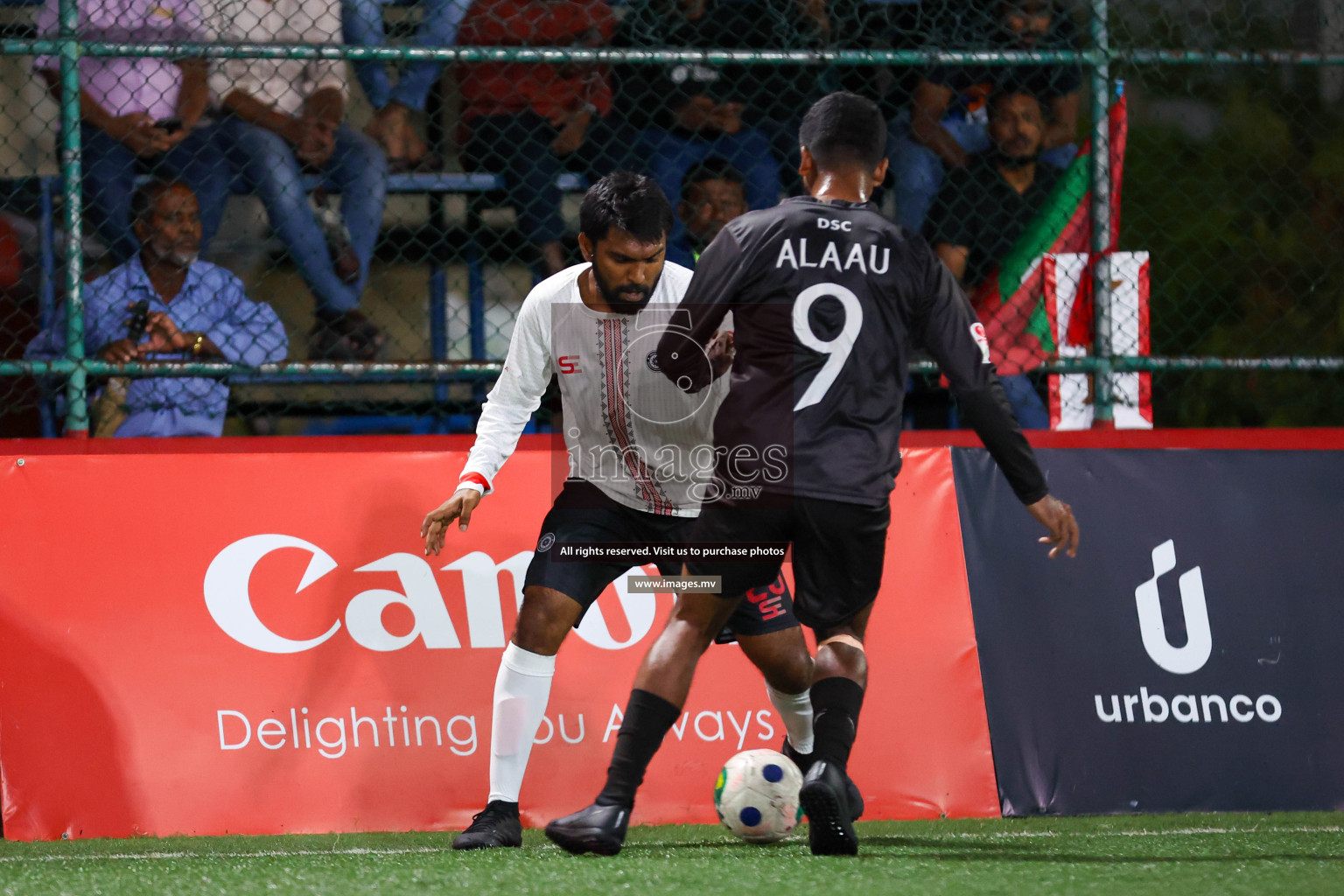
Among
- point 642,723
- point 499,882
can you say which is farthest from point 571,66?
point 499,882

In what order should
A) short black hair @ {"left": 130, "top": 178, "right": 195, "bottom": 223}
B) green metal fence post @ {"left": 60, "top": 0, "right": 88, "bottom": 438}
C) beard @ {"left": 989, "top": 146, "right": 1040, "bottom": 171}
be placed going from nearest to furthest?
green metal fence post @ {"left": 60, "top": 0, "right": 88, "bottom": 438}, short black hair @ {"left": 130, "top": 178, "right": 195, "bottom": 223}, beard @ {"left": 989, "top": 146, "right": 1040, "bottom": 171}

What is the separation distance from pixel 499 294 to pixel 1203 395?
11.2 feet

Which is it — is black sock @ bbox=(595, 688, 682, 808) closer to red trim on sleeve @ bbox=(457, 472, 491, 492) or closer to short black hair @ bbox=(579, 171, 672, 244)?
red trim on sleeve @ bbox=(457, 472, 491, 492)

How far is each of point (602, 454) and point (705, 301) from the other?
84 cm

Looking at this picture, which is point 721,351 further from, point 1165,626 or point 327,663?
point 1165,626

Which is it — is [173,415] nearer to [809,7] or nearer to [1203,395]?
[809,7]

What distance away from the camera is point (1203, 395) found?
6742mm

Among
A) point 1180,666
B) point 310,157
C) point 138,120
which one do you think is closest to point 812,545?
point 1180,666

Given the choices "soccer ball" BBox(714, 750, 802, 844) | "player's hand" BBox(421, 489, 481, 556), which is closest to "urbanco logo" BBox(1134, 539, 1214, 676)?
"soccer ball" BBox(714, 750, 802, 844)

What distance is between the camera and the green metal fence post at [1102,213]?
5297mm

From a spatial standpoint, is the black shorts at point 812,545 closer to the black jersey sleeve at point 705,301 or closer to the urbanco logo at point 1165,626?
the black jersey sleeve at point 705,301

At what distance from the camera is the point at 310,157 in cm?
568

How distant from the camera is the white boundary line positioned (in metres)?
3.68

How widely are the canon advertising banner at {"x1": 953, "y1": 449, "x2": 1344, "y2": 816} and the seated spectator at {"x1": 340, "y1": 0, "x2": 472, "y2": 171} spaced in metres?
2.62
